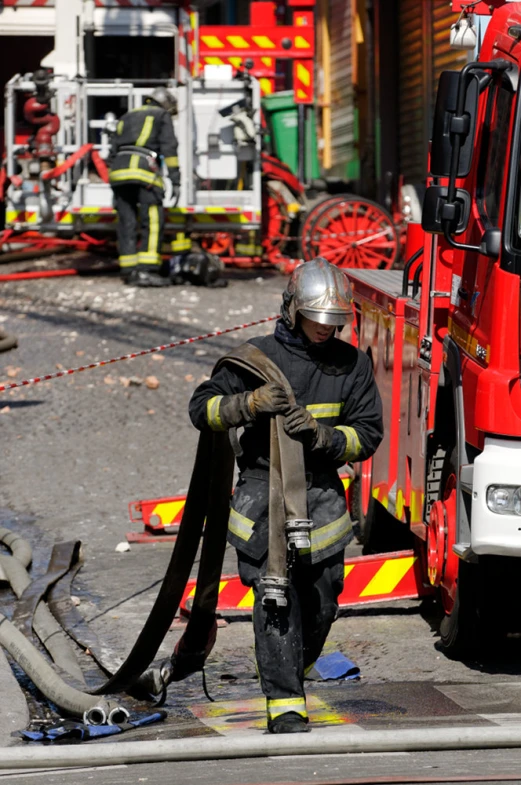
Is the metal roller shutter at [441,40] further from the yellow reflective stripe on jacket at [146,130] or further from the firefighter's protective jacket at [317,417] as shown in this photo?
the firefighter's protective jacket at [317,417]

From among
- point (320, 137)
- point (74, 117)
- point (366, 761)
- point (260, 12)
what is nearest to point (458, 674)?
point (366, 761)

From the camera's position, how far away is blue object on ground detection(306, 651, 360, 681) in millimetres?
6125

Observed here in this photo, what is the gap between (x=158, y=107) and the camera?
15859 millimetres

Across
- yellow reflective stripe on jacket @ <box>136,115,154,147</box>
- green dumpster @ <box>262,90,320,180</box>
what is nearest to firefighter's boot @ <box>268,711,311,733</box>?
yellow reflective stripe on jacket @ <box>136,115,154,147</box>

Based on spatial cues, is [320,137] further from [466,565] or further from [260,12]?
[466,565]

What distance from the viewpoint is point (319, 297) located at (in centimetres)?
512

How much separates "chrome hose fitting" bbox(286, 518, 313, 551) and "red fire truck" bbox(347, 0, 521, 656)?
850 millimetres

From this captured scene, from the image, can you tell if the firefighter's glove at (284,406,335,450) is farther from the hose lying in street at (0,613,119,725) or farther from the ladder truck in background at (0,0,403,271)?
the ladder truck in background at (0,0,403,271)

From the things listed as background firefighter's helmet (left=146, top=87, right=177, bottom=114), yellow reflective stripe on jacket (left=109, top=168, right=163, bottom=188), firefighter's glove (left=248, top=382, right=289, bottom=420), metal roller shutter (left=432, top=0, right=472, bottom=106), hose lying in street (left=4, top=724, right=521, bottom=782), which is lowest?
hose lying in street (left=4, top=724, right=521, bottom=782)

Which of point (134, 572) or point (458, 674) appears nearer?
point (458, 674)

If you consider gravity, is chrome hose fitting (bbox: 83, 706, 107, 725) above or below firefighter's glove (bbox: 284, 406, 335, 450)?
below

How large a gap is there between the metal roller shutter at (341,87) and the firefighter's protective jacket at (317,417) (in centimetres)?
1873

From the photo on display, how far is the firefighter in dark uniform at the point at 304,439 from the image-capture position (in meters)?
5.10

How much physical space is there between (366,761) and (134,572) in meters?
3.59
